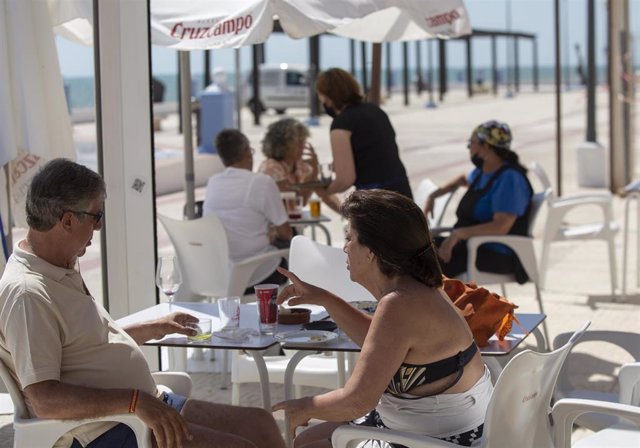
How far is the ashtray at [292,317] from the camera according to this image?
3.70 meters

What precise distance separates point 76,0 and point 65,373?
2.83 m

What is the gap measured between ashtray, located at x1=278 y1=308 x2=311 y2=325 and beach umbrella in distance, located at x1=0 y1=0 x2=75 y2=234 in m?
1.56

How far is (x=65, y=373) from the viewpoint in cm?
292

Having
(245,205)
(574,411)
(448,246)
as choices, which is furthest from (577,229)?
(574,411)

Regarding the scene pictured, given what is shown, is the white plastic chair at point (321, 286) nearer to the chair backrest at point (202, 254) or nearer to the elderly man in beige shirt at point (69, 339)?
the chair backrest at point (202, 254)

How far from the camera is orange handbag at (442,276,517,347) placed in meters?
3.43

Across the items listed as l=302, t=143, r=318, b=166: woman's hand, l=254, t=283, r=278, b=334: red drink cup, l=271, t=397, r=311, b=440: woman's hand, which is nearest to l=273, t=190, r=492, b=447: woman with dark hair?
l=271, t=397, r=311, b=440: woman's hand

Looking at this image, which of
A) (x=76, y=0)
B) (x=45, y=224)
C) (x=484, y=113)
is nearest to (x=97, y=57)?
(x=76, y=0)

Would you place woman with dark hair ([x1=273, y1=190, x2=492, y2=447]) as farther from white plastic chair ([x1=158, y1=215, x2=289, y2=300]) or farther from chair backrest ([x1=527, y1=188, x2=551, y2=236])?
chair backrest ([x1=527, y1=188, x2=551, y2=236])

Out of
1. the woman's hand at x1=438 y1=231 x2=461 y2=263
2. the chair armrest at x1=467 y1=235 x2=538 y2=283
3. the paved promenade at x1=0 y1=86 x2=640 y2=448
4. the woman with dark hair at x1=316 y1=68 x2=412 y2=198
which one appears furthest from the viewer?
the woman with dark hair at x1=316 y1=68 x2=412 y2=198

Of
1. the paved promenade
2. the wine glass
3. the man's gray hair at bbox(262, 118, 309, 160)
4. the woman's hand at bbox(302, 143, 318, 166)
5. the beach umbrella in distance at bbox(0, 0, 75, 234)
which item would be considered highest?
the beach umbrella in distance at bbox(0, 0, 75, 234)

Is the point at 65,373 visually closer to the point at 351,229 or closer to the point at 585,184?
the point at 351,229

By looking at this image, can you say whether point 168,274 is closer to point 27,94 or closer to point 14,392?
point 14,392

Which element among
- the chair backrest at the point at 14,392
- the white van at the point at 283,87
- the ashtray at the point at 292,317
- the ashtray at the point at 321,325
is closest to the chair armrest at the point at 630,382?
the ashtray at the point at 321,325
